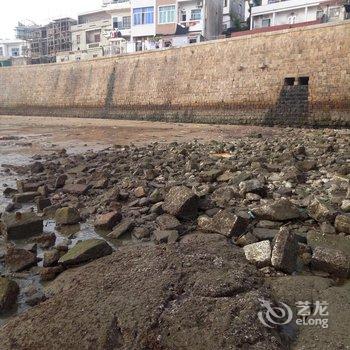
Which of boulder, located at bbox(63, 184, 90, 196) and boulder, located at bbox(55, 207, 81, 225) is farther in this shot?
boulder, located at bbox(63, 184, 90, 196)

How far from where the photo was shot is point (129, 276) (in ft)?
9.55

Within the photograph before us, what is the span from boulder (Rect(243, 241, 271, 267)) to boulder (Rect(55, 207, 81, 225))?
8.56 ft

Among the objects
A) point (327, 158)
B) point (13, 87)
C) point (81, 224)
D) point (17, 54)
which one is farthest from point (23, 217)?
point (17, 54)

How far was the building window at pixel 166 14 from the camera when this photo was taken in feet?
113

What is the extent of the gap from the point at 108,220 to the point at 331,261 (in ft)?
8.96

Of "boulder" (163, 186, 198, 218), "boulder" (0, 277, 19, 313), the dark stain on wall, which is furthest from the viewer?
the dark stain on wall

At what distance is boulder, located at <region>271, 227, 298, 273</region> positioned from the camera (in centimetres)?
320

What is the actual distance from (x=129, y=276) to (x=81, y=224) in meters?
2.35

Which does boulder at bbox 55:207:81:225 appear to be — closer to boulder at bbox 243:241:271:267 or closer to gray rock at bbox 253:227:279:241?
gray rock at bbox 253:227:279:241

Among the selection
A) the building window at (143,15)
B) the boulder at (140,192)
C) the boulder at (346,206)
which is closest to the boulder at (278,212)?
the boulder at (346,206)

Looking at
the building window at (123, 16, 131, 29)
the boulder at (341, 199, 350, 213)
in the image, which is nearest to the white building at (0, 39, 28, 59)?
the building window at (123, 16, 131, 29)

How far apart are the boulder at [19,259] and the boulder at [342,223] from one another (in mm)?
3230

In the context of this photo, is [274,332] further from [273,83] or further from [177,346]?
[273,83]

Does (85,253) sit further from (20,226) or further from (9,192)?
(9,192)
